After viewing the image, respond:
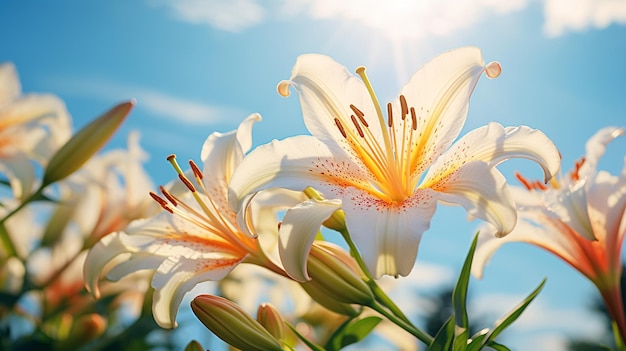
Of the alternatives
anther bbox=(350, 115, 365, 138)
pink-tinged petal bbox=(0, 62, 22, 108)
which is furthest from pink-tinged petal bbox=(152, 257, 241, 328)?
pink-tinged petal bbox=(0, 62, 22, 108)

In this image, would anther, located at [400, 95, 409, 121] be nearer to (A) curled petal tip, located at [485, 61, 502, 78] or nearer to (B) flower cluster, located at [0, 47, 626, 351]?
(B) flower cluster, located at [0, 47, 626, 351]

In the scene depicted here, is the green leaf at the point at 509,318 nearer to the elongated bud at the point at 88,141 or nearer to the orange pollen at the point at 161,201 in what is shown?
the orange pollen at the point at 161,201

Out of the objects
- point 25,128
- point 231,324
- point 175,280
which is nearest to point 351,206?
point 231,324

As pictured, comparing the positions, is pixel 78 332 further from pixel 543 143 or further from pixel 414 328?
pixel 543 143

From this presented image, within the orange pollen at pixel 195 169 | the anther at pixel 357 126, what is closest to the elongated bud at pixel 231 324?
the orange pollen at pixel 195 169

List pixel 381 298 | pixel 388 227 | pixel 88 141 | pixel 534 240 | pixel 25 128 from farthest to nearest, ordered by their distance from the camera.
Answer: pixel 25 128 < pixel 88 141 < pixel 534 240 < pixel 381 298 < pixel 388 227

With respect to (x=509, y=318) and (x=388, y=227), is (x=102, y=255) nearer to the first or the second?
(x=388, y=227)

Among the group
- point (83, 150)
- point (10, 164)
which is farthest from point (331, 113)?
point (10, 164)
